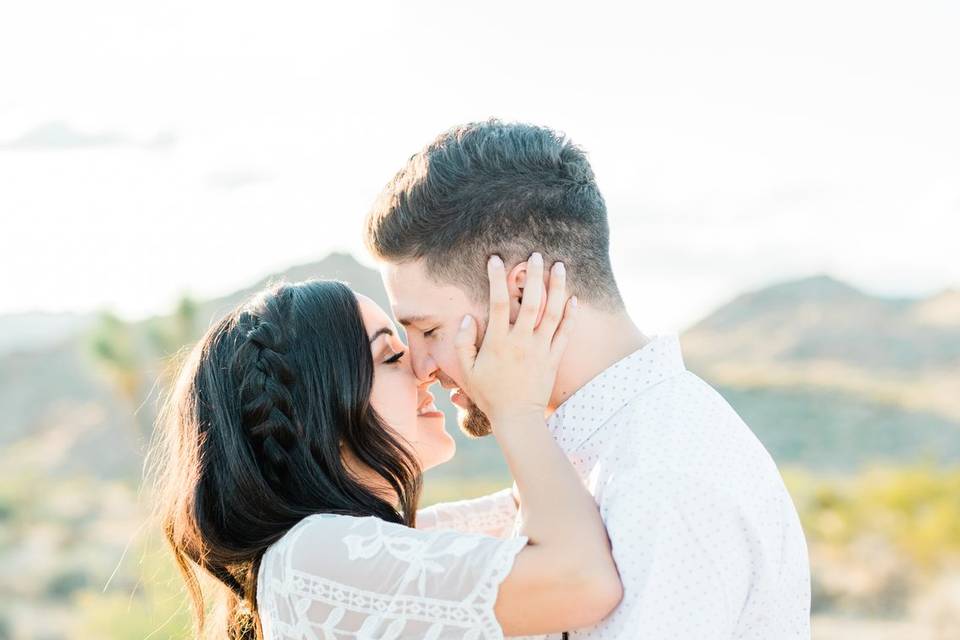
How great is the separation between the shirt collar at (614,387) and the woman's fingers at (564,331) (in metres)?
0.10

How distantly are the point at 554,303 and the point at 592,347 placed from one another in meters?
0.14

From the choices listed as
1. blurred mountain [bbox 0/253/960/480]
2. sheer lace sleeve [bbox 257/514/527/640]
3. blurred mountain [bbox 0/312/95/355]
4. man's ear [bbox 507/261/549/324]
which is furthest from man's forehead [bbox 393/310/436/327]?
blurred mountain [bbox 0/312/95/355]

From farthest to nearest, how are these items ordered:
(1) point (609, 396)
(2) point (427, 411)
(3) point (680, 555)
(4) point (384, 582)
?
1. (2) point (427, 411)
2. (1) point (609, 396)
3. (4) point (384, 582)
4. (3) point (680, 555)

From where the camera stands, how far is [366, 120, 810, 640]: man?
75.2 inches

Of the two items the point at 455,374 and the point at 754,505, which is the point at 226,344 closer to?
the point at 455,374

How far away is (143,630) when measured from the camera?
9250 millimetres

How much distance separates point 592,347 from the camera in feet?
7.66

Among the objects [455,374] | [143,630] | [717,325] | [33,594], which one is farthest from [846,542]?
[717,325]

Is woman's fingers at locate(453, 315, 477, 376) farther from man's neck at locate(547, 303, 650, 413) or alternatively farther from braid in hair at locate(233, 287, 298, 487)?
braid in hair at locate(233, 287, 298, 487)

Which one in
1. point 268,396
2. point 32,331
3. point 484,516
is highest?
point 268,396

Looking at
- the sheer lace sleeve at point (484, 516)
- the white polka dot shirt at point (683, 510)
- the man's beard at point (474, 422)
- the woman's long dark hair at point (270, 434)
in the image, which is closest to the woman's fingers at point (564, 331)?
the white polka dot shirt at point (683, 510)

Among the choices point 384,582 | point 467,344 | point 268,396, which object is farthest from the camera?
point 268,396

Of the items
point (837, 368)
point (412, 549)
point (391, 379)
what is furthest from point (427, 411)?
point (837, 368)

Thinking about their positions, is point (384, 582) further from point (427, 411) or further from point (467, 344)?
point (427, 411)
